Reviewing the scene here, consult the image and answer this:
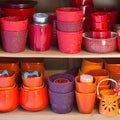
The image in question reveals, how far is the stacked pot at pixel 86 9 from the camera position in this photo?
1.70 m

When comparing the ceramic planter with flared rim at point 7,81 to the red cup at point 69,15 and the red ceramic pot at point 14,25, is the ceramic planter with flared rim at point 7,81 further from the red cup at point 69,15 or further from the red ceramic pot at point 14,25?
the red cup at point 69,15

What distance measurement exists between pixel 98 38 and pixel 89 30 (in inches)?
3.0

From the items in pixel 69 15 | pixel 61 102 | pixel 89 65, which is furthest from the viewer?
pixel 89 65

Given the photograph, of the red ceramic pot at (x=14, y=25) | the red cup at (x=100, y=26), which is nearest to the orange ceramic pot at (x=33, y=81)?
the red ceramic pot at (x=14, y=25)

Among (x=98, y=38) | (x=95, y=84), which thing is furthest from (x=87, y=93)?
(x=98, y=38)

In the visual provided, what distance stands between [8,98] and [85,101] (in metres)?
0.35

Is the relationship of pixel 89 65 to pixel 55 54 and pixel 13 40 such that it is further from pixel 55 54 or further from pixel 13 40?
pixel 13 40

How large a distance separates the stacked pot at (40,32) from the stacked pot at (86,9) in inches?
7.9

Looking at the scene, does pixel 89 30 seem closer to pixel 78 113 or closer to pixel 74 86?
pixel 74 86

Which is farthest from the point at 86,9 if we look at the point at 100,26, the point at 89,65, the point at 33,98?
the point at 33,98

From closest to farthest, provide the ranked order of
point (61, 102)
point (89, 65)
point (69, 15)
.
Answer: point (69, 15)
point (61, 102)
point (89, 65)

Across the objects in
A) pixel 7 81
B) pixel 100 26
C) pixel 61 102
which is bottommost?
pixel 61 102

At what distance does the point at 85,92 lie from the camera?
5.26 feet

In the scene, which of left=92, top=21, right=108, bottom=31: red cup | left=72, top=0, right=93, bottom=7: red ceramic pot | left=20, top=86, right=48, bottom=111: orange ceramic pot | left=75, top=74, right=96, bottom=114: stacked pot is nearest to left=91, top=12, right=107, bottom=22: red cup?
left=92, top=21, right=108, bottom=31: red cup
